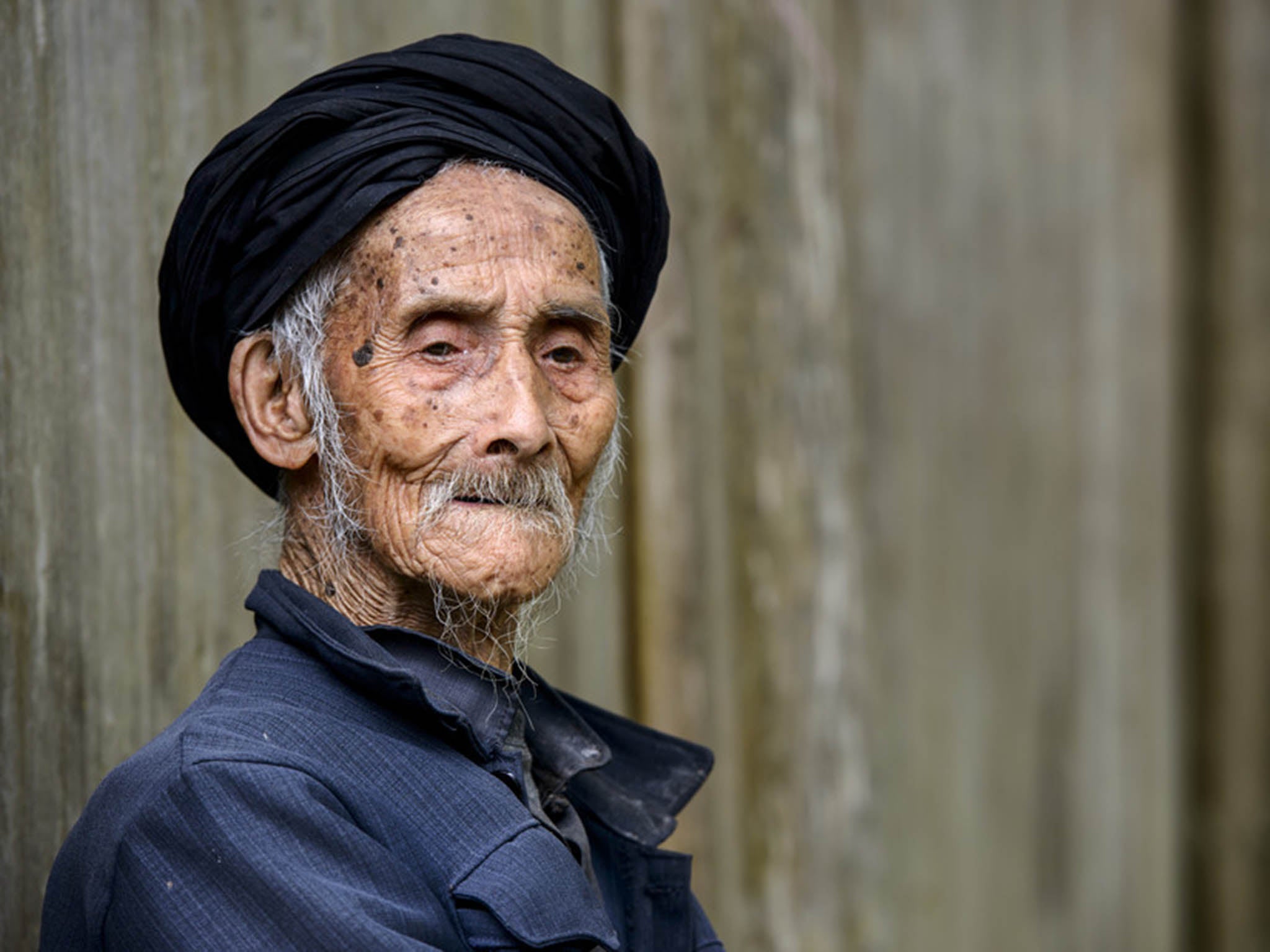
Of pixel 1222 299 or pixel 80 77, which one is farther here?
pixel 1222 299

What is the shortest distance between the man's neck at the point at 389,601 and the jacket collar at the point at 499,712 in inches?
2.4

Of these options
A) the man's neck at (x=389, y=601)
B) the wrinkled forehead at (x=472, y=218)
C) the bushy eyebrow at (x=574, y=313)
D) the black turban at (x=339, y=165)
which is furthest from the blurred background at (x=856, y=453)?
the bushy eyebrow at (x=574, y=313)

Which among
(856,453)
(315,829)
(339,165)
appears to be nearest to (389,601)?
(315,829)

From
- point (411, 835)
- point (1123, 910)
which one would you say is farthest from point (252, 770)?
point (1123, 910)

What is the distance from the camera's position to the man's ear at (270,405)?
1648 mm

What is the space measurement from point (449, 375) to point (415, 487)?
0.13m

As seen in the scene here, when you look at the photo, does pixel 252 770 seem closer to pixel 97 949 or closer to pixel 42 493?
pixel 97 949

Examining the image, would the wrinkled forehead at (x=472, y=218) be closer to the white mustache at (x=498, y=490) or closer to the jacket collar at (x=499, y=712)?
the white mustache at (x=498, y=490)

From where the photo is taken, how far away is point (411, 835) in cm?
139

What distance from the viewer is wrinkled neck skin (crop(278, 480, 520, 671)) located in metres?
1.63

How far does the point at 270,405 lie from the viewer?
1.68 meters

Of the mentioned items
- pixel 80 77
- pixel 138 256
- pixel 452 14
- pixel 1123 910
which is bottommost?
pixel 1123 910

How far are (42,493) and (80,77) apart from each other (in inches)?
21.5

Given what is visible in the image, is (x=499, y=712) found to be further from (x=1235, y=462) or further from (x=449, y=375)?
(x=1235, y=462)
